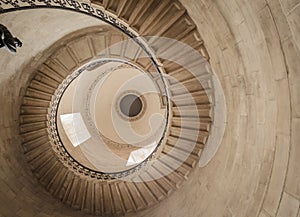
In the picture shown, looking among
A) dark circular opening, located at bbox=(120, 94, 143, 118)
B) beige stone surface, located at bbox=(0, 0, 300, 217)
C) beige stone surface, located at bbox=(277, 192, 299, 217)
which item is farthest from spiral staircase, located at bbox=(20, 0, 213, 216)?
dark circular opening, located at bbox=(120, 94, 143, 118)

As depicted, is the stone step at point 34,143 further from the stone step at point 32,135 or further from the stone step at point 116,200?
the stone step at point 116,200

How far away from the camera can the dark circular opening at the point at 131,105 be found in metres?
12.7

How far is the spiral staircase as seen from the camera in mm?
5438

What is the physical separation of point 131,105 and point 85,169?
5.92 m

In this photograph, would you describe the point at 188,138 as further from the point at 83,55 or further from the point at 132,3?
the point at 83,55

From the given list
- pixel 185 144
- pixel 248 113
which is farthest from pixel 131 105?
pixel 248 113

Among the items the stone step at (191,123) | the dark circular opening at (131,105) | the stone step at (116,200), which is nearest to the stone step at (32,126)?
the stone step at (116,200)

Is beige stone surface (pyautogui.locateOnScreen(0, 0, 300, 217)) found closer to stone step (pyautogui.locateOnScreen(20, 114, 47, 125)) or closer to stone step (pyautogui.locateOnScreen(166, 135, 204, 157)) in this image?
stone step (pyautogui.locateOnScreen(166, 135, 204, 157))

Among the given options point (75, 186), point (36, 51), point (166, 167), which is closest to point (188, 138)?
point (166, 167)

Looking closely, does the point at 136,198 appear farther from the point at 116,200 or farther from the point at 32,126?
the point at 32,126

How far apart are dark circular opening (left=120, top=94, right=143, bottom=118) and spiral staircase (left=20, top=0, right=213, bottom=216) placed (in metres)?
5.37

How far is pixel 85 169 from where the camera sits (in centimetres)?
720

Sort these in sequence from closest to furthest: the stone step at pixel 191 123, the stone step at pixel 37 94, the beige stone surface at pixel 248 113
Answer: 1. the beige stone surface at pixel 248 113
2. the stone step at pixel 191 123
3. the stone step at pixel 37 94

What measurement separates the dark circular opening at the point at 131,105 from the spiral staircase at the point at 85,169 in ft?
17.6
